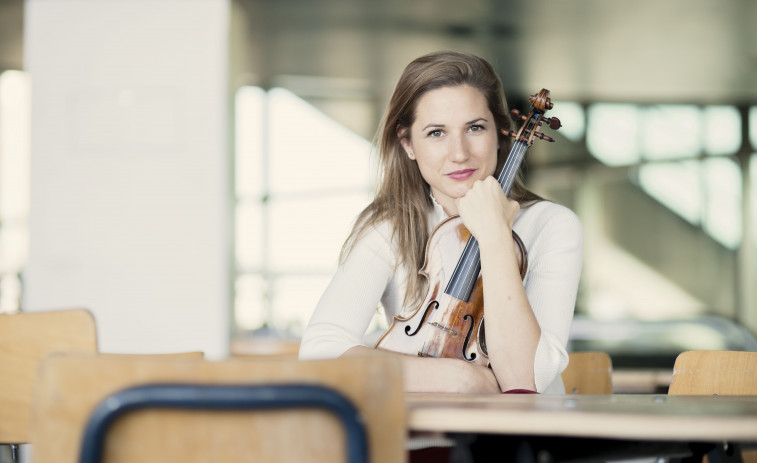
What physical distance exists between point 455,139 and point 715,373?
737 mm

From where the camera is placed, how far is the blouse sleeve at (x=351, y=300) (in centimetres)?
149

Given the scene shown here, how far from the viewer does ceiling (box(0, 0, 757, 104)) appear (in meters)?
5.41

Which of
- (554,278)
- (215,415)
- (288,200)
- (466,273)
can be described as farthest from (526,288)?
(288,200)

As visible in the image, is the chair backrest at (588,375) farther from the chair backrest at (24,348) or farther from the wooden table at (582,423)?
the chair backrest at (24,348)

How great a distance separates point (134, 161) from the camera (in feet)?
13.2

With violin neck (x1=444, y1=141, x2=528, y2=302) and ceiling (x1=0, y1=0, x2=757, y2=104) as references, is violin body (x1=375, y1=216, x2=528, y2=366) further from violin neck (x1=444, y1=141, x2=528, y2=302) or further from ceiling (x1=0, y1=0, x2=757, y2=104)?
ceiling (x1=0, y1=0, x2=757, y2=104)

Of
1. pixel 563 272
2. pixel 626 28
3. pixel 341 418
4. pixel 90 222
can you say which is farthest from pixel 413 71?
pixel 626 28

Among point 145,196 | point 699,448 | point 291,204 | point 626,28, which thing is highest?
point 626,28

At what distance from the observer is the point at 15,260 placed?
859cm

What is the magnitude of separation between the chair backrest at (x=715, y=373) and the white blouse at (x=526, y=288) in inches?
10.4

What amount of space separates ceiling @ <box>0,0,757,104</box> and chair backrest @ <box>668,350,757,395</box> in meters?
3.38

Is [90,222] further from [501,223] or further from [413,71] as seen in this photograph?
[501,223]

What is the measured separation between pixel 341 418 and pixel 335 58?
6.34m

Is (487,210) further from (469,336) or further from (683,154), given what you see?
(683,154)
